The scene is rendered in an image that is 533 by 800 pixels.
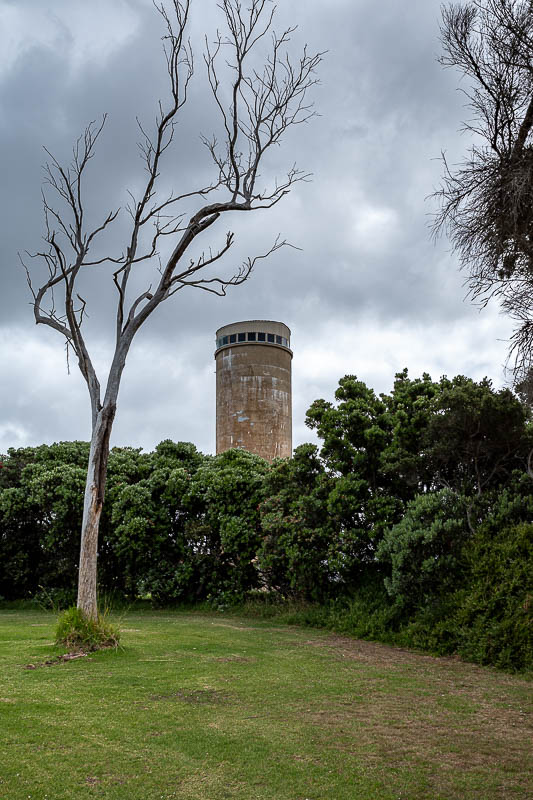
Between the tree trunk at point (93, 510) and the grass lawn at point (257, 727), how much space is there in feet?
2.48

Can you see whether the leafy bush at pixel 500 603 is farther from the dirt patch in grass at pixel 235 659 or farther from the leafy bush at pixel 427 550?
the dirt patch in grass at pixel 235 659

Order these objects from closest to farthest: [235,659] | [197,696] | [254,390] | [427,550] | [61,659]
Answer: [197,696], [61,659], [235,659], [427,550], [254,390]

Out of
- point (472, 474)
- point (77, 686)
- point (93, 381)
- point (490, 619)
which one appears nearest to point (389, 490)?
point (472, 474)

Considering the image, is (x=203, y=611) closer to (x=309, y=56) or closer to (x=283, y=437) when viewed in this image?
(x=283, y=437)

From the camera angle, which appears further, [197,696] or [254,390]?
[254,390]

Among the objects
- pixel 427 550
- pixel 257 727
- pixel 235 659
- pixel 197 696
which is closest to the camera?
pixel 257 727

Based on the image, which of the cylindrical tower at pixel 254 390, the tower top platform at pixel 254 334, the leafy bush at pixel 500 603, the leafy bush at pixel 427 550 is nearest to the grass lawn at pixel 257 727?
the leafy bush at pixel 500 603

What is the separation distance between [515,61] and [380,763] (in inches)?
249

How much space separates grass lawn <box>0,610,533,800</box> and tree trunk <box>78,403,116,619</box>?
0.75 meters

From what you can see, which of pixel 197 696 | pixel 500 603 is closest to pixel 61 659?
pixel 197 696

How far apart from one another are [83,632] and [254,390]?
9.79 meters

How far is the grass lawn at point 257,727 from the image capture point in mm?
3566

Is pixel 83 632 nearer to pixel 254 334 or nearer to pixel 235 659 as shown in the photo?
pixel 235 659

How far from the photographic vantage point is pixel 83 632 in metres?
7.70
